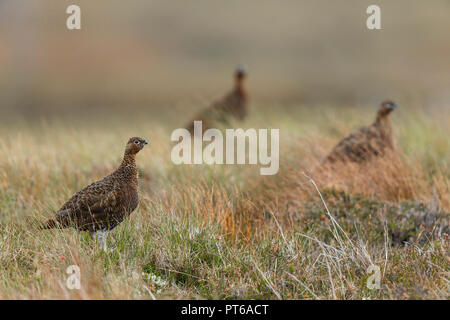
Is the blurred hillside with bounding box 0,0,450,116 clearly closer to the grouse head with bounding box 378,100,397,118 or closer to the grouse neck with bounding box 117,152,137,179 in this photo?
the grouse head with bounding box 378,100,397,118

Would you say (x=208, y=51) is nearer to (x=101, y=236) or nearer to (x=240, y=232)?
(x=240, y=232)

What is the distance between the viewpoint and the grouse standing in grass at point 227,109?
35.5 feet

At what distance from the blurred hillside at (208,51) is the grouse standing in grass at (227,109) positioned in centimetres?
1437

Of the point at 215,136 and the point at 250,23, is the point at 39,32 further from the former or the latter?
the point at 215,136

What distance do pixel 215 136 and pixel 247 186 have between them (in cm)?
225

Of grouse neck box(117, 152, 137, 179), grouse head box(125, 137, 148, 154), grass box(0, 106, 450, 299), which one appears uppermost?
grouse head box(125, 137, 148, 154)

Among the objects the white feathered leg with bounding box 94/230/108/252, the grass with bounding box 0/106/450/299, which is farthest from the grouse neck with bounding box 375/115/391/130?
the white feathered leg with bounding box 94/230/108/252

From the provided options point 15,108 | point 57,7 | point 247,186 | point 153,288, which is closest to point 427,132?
point 247,186

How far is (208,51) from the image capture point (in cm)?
3303

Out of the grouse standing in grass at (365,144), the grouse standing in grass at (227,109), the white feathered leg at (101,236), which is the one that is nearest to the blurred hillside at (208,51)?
the grouse standing in grass at (227,109)

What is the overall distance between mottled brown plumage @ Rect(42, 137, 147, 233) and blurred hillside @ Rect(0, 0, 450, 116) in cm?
2155

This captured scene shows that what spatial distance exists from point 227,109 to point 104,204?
21.0ft

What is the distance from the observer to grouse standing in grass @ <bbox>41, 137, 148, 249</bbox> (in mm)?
4992

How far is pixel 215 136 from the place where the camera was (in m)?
9.77
